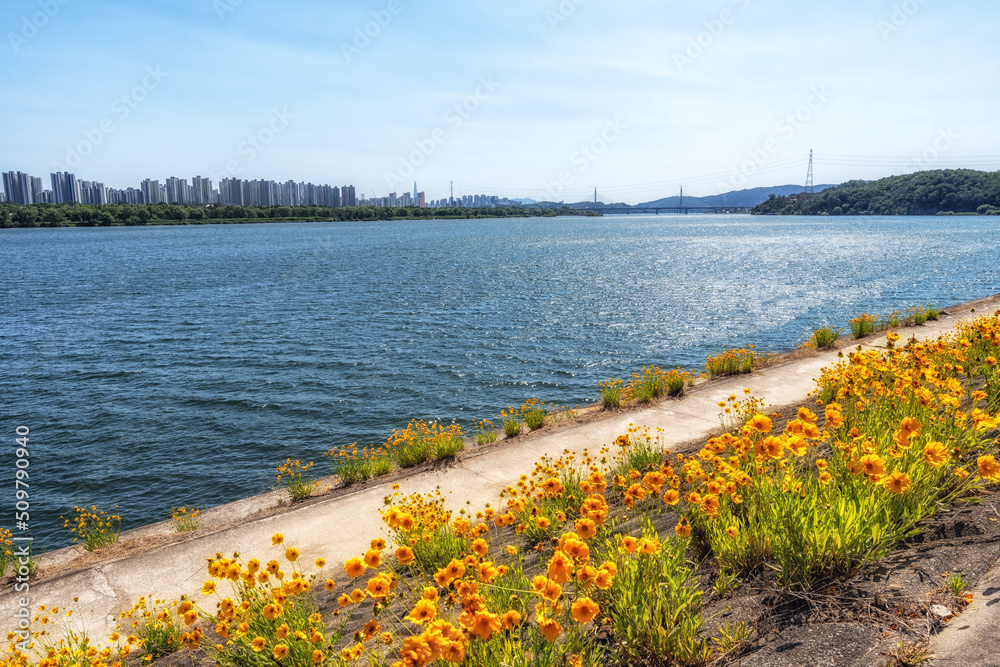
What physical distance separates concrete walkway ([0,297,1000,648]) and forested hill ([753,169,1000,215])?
192 metres

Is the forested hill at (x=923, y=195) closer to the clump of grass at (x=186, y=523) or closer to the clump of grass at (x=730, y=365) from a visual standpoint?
the clump of grass at (x=730, y=365)

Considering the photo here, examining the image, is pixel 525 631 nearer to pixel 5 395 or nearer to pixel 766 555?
pixel 766 555

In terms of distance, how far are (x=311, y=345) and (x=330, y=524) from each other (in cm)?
1462

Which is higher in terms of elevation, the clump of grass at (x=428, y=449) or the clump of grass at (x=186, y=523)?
the clump of grass at (x=428, y=449)

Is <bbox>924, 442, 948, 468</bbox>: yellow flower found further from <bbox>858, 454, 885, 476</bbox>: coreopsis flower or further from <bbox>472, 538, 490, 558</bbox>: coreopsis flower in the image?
<bbox>472, 538, 490, 558</bbox>: coreopsis flower

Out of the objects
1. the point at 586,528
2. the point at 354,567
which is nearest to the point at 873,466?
the point at 586,528

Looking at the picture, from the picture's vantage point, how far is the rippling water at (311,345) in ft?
39.0

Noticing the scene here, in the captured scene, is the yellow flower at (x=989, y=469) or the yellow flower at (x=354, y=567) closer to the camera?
the yellow flower at (x=354, y=567)

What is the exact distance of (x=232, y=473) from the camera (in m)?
11.0

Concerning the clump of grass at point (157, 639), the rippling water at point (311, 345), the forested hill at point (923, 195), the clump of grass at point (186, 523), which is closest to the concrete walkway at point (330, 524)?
the clump of grass at point (186, 523)

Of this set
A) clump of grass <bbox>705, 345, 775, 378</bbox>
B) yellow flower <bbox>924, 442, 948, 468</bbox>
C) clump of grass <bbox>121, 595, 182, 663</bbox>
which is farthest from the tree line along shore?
yellow flower <bbox>924, 442, 948, 468</bbox>

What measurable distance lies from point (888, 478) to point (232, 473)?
35.3 ft

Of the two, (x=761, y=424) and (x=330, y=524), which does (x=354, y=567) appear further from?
(x=330, y=524)

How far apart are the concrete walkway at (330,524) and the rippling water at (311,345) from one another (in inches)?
137
